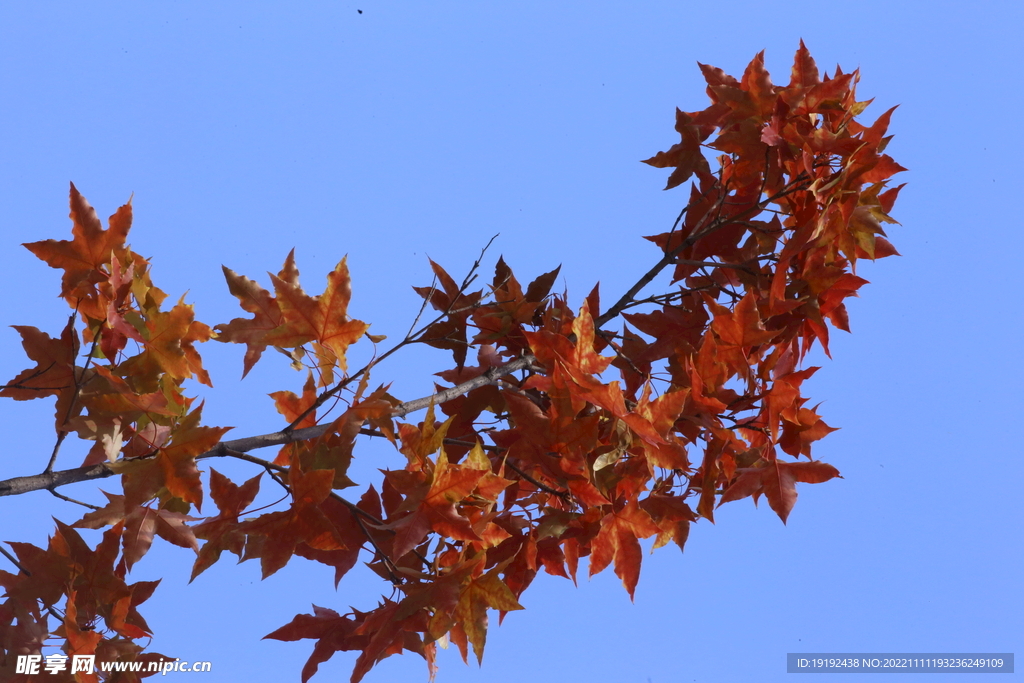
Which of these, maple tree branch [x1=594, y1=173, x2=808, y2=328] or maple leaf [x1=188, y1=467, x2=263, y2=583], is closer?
maple leaf [x1=188, y1=467, x2=263, y2=583]

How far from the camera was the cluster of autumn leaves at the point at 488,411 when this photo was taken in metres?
0.60

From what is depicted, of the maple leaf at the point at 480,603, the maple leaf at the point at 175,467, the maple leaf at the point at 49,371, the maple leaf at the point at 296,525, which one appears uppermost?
the maple leaf at the point at 49,371

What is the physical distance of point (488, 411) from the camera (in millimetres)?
886

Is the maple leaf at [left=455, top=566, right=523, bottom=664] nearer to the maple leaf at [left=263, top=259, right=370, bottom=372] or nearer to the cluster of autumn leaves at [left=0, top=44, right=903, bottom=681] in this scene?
the cluster of autumn leaves at [left=0, top=44, right=903, bottom=681]

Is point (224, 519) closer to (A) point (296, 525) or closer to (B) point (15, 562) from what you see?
(A) point (296, 525)

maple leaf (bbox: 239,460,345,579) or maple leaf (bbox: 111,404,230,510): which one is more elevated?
maple leaf (bbox: 111,404,230,510)

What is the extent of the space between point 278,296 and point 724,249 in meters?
0.55

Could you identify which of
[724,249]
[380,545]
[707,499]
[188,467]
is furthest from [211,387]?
[724,249]

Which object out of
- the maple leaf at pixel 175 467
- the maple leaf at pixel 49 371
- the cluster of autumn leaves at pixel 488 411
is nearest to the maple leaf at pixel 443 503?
the cluster of autumn leaves at pixel 488 411

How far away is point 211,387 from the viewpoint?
67 cm

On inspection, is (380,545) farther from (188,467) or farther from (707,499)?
(707,499)

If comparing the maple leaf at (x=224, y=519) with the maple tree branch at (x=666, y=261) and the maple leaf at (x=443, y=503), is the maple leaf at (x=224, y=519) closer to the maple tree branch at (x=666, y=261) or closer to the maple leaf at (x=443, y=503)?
the maple leaf at (x=443, y=503)

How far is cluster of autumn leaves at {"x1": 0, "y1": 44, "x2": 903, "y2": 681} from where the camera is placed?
1.98ft

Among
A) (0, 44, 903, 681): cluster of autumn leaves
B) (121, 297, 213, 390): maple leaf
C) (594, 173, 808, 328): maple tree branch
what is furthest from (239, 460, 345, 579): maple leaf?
(594, 173, 808, 328): maple tree branch
